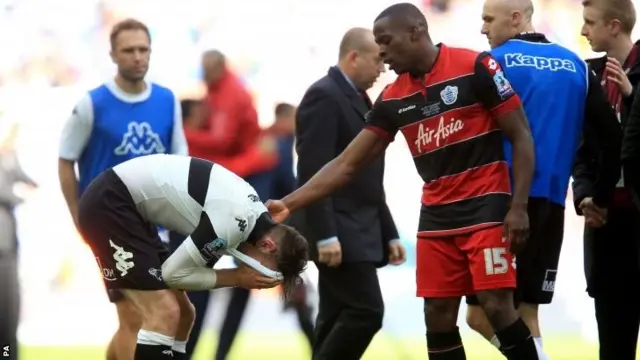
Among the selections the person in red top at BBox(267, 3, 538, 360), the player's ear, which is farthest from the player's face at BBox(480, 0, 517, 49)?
the player's ear

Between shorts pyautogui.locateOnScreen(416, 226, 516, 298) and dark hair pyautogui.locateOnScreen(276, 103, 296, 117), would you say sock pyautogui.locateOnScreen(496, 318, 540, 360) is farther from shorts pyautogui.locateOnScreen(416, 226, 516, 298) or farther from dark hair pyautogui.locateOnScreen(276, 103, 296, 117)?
dark hair pyautogui.locateOnScreen(276, 103, 296, 117)

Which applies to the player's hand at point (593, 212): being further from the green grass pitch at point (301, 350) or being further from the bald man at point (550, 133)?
the green grass pitch at point (301, 350)

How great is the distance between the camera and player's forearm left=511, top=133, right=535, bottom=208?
17.7 feet

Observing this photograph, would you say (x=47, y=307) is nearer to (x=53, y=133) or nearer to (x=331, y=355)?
(x=53, y=133)

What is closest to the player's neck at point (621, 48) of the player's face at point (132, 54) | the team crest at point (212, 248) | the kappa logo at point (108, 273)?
the team crest at point (212, 248)

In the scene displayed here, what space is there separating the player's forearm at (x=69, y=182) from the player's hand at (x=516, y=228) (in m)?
2.62

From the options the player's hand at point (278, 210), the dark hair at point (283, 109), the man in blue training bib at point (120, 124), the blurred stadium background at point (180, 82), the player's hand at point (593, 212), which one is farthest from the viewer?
the blurred stadium background at point (180, 82)

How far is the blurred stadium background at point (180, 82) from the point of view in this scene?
34.0ft

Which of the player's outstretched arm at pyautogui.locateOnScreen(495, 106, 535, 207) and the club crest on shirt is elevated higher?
the club crest on shirt

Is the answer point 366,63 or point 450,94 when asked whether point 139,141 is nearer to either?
point 366,63

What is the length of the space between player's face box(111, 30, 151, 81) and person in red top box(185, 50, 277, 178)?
154 centimetres

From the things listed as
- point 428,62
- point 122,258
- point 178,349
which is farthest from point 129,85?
point 428,62

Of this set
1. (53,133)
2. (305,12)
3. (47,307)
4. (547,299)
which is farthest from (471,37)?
(547,299)

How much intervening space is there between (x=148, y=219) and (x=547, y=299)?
5.97 feet
